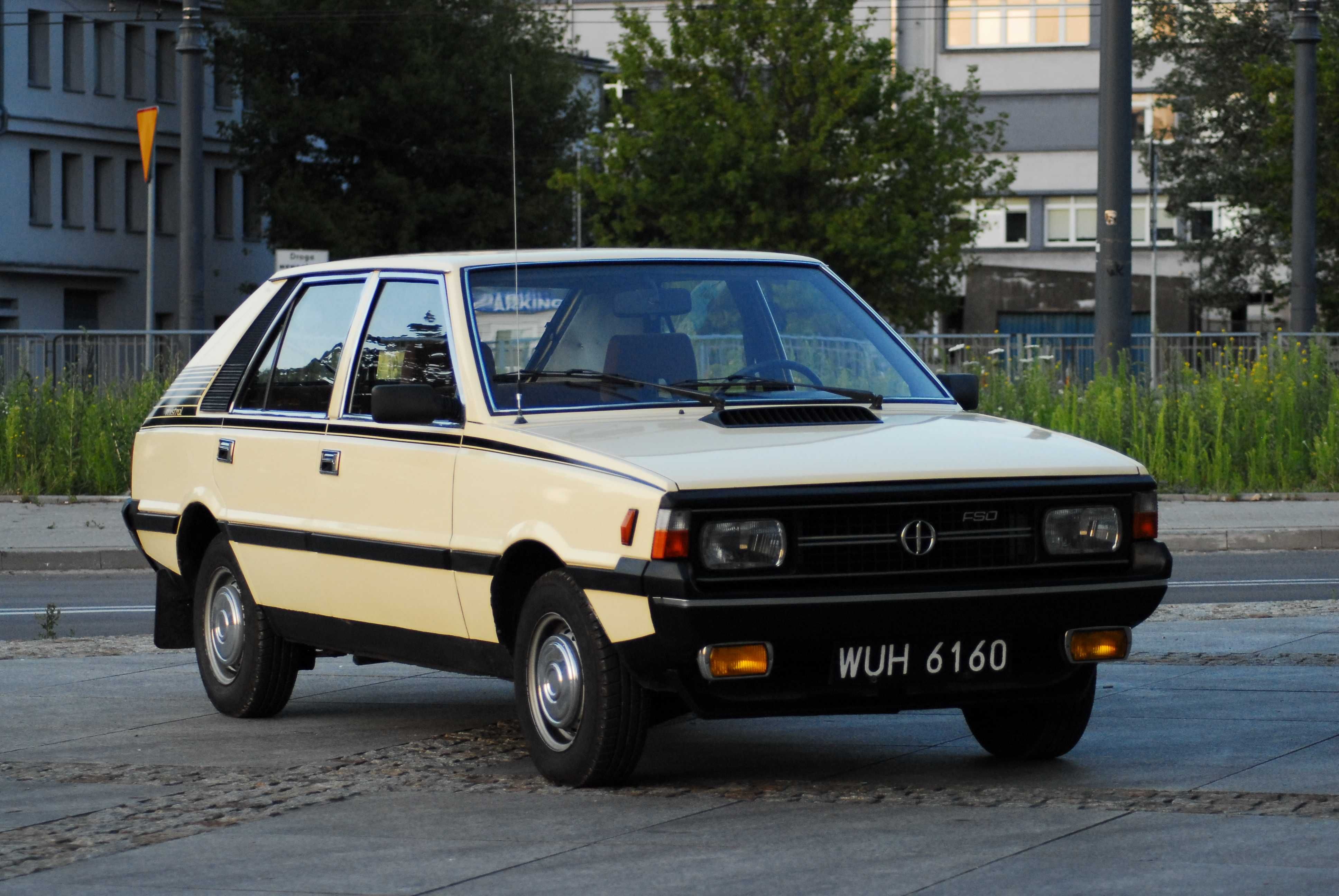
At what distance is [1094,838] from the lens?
19.0 ft

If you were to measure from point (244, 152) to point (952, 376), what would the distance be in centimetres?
5129

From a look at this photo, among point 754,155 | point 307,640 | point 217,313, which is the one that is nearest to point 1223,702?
point 307,640

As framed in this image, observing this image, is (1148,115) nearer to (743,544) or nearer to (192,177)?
(192,177)

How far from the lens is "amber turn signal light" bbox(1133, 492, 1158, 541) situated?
22.0 ft

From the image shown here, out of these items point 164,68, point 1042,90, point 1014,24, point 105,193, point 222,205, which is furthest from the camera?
point 1014,24

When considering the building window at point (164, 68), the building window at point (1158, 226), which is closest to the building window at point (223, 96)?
the building window at point (164, 68)

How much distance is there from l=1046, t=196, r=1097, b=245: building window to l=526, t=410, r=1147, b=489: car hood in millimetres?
69666

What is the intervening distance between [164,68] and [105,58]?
2379mm

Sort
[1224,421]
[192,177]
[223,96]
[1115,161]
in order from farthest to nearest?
1. [223,96]
2. [192,177]
3. [1224,421]
4. [1115,161]

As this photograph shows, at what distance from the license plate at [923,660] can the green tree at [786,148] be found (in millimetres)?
42286

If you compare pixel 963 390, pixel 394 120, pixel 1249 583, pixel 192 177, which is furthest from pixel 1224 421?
pixel 394 120

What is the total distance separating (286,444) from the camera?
8102mm

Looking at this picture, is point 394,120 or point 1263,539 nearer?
point 1263,539

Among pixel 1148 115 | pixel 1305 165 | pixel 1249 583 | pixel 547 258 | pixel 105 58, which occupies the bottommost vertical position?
pixel 1249 583
